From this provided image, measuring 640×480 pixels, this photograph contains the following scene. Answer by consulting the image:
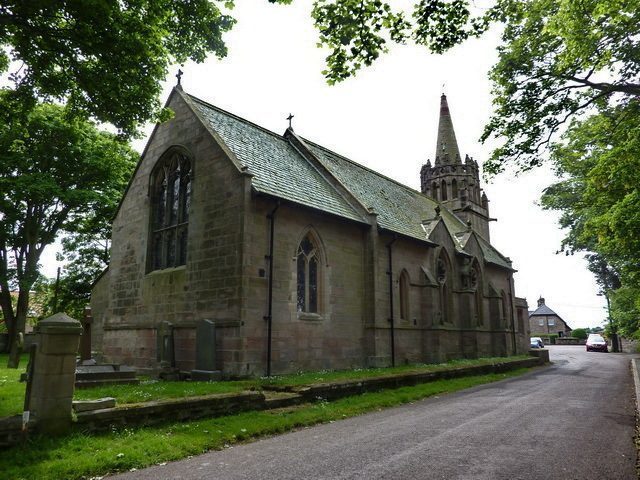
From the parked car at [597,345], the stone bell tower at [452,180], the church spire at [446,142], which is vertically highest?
the church spire at [446,142]

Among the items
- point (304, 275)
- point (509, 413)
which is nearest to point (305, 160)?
point (304, 275)

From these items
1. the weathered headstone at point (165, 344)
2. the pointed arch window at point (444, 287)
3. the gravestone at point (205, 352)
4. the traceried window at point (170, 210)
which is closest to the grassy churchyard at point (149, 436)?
the gravestone at point (205, 352)

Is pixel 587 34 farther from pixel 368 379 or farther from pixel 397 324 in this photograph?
pixel 397 324

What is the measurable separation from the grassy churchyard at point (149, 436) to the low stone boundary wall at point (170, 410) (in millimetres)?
151

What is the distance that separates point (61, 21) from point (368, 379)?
13051 millimetres

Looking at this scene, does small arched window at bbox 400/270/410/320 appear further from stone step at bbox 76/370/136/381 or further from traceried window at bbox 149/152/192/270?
stone step at bbox 76/370/136/381

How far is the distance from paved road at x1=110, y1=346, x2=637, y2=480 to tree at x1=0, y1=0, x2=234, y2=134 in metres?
9.51

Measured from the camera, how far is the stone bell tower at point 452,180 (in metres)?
39.2

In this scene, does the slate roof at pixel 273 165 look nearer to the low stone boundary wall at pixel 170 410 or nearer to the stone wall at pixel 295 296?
the stone wall at pixel 295 296

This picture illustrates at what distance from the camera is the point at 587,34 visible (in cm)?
1078

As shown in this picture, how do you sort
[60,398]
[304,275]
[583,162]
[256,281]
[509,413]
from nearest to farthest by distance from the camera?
[60,398] → [509,413] → [256,281] → [304,275] → [583,162]

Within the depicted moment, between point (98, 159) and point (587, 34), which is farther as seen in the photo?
point (98, 159)

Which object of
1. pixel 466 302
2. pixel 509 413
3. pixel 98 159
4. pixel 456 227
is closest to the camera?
pixel 509 413

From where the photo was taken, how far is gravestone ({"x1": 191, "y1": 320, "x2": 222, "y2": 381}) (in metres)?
13.2
